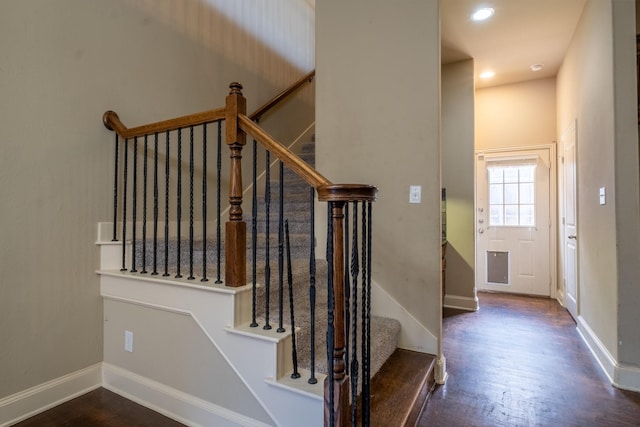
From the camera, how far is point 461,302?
4098 mm

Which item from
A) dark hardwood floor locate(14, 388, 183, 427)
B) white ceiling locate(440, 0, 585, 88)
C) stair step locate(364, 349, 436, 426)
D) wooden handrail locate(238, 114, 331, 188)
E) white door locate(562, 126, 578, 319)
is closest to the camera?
wooden handrail locate(238, 114, 331, 188)

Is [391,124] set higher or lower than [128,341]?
higher

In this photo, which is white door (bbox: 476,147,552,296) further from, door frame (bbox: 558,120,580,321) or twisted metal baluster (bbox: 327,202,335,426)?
twisted metal baluster (bbox: 327,202,335,426)

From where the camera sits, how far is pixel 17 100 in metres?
1.85

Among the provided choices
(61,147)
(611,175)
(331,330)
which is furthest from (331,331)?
(611,175)

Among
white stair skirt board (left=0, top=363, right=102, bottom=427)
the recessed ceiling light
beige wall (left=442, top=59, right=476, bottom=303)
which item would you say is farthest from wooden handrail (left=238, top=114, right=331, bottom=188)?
beige wall (left=442, top=59, right=476, bottom=303)

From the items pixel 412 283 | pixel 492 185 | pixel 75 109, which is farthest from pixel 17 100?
pixel 492 185

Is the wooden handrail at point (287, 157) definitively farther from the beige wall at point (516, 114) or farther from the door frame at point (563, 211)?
the beige wall at point (516, 114)

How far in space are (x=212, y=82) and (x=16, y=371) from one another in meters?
2.50

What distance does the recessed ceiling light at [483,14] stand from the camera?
3.10m

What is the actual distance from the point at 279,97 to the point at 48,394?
3.16 metres

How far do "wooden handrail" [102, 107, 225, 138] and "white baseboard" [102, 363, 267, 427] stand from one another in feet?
4.83

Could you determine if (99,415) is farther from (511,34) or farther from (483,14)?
(511,34)

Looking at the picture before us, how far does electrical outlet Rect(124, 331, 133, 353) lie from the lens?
2084 millimetres
